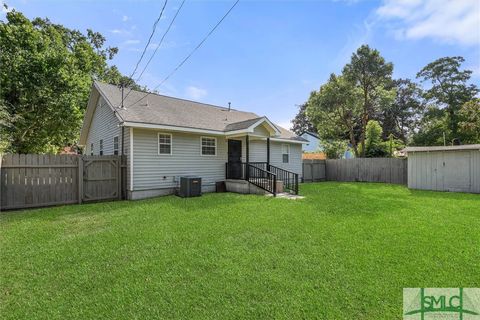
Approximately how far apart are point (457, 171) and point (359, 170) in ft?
19.1

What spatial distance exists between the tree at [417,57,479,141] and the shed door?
40.1 feet

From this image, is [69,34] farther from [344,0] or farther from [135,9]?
[344,0]

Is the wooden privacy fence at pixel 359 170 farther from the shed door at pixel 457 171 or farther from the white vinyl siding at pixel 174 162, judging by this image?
the white vinyl siding at pixel 174 162

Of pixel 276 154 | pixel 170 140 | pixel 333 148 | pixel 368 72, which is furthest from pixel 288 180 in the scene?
pixel 333 148

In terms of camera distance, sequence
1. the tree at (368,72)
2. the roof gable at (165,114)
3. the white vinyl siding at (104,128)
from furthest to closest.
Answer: the tree at (368,72)
the white vinyl siding at (104,128)
the roof gable at (165,114)

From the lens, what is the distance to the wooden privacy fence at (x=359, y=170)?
587 inches

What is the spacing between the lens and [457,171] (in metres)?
11.0

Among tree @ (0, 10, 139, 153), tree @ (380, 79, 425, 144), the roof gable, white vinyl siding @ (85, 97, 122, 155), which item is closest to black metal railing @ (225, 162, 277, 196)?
the roof gable

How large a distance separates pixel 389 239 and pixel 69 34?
24555 millimetres

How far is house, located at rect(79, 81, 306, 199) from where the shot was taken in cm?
936

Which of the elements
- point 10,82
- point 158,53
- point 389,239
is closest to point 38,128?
point 10,82
